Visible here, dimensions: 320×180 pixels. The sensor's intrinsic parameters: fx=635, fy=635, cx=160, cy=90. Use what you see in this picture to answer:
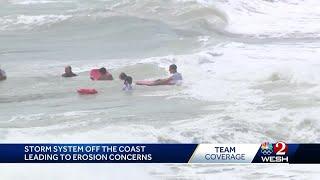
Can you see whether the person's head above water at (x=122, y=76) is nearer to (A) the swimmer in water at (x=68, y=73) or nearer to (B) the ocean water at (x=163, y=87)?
(B) the ocean water at (x=163, y=87)

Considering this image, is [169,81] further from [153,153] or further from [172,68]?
[153,153]

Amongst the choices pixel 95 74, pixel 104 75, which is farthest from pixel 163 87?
pixel 95 74

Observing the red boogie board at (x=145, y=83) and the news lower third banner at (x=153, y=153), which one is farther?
the red boogie board at (x=145, y=83)

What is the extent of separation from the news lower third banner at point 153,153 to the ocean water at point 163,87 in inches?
8.7

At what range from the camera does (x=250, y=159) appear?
5738 mm

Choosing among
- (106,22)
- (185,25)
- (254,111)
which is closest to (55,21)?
(106,22)

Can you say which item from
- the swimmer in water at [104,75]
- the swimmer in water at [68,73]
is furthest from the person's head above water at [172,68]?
the swimmer in water at [68,73]

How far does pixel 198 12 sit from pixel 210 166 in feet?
59.8

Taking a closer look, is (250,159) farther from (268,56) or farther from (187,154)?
(268,56)

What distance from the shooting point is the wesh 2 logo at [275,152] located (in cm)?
572

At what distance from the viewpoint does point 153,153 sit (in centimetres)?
558

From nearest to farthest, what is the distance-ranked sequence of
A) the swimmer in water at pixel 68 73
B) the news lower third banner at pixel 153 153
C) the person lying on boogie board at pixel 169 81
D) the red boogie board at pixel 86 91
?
the news lower third banner at pixel 153 153 → the red boogie board at pixel 86 91 → the person lying on boogie board at pixel 169 81 → the swimmer in water at pixel 68 73

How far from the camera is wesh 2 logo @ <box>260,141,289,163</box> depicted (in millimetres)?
5719

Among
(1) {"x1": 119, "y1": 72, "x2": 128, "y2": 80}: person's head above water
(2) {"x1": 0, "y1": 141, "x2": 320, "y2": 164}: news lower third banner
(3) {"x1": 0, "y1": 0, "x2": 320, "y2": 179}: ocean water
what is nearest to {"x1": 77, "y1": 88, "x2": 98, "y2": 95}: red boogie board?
(3) {"x1": 0, "y1": 0, "x2": 320, "y2": 179}: ocean water
